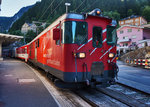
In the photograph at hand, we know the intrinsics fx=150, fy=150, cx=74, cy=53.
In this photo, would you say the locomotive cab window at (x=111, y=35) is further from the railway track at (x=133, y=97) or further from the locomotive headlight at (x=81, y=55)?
the railway track at (x=133, y=97)

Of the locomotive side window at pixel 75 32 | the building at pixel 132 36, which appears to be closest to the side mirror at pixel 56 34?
the locomotive side window at pixel 75 32

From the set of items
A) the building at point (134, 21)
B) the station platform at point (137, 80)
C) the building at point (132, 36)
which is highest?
the building at point (134, 21)

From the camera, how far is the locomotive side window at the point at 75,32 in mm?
5488

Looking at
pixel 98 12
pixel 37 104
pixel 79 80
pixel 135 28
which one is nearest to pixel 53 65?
pixel 79 80

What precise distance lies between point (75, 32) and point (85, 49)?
74 centimetres

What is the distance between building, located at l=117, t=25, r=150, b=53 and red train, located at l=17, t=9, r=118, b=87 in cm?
3062

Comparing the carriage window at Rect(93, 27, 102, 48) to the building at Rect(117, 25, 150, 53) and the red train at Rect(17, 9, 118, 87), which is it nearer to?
the red train at Rect(17, 9, 118, 87)

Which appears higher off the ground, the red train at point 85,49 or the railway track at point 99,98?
the red train at point 85,49

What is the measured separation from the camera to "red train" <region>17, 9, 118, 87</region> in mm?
5473

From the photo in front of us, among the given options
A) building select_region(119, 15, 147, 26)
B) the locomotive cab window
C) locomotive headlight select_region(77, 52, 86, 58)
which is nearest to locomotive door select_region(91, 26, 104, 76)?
the locomotive cab window

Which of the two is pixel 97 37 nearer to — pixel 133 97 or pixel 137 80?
pixel 133 97

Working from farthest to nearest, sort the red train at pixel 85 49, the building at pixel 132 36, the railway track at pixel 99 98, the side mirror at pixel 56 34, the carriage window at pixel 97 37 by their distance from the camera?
the building at pixel 132 36 → the carriage window at pixel 97 37 → the side mirror at pixel 56 34 → the red train at pixel 85 49 → the railway track at pixel 99 98

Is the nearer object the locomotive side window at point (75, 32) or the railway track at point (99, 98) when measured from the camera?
the railway track at point (99, 98)

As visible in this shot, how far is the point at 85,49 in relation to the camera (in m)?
5.70
